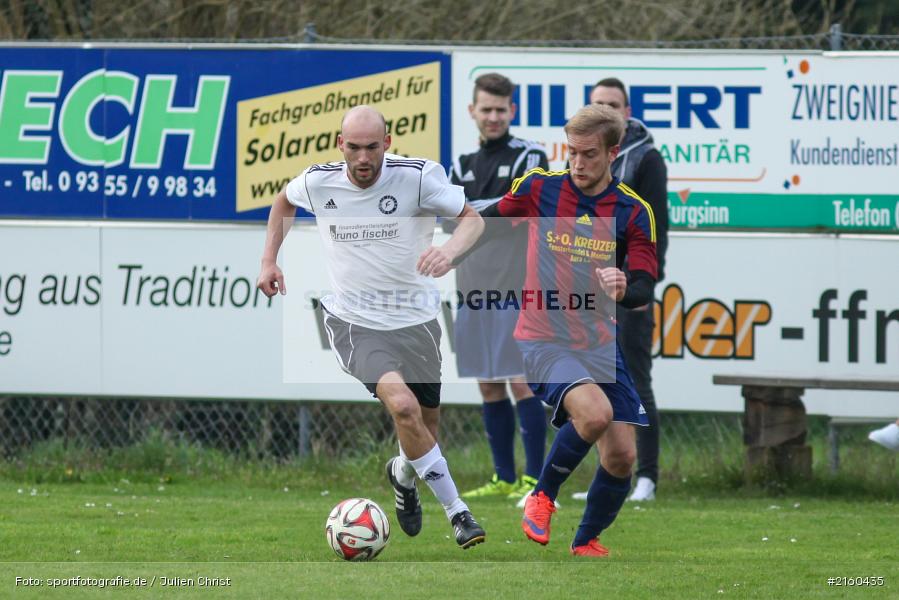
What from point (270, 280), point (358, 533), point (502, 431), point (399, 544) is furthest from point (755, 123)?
point (358, 533)

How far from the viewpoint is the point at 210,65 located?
10742 mm

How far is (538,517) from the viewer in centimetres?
687

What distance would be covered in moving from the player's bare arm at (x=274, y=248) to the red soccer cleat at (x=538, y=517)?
156 centimetres

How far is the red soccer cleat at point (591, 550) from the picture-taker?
7.07m

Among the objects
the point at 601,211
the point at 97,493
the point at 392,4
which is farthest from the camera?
the point at 392,4

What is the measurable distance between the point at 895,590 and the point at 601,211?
2156 millimetres

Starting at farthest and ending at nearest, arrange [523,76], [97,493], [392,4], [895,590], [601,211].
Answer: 1. [392,4]
2. [523,76]
3. [97,493]
4. [601,211]
5. [895,590]

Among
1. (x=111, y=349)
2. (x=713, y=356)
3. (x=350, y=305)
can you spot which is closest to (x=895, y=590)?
(x=350, y=305)

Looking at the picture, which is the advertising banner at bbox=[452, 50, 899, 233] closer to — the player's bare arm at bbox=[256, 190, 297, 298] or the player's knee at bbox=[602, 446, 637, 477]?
the player's bare arm at bbox=[256, 190, 297, 298]

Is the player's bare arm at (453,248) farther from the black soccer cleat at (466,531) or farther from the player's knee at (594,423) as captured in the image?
the black soccer cleat at (466,531)

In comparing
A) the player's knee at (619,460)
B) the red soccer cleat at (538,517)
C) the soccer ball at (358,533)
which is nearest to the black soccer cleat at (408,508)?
the soccer ball at (358,533)

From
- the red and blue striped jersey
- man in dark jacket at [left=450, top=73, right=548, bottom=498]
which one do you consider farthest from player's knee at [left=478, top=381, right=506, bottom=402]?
the red and blue striped jersey

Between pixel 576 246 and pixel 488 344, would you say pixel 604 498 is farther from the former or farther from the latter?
pixel 488 344

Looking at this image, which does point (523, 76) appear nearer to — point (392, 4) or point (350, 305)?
point (392, 4)
